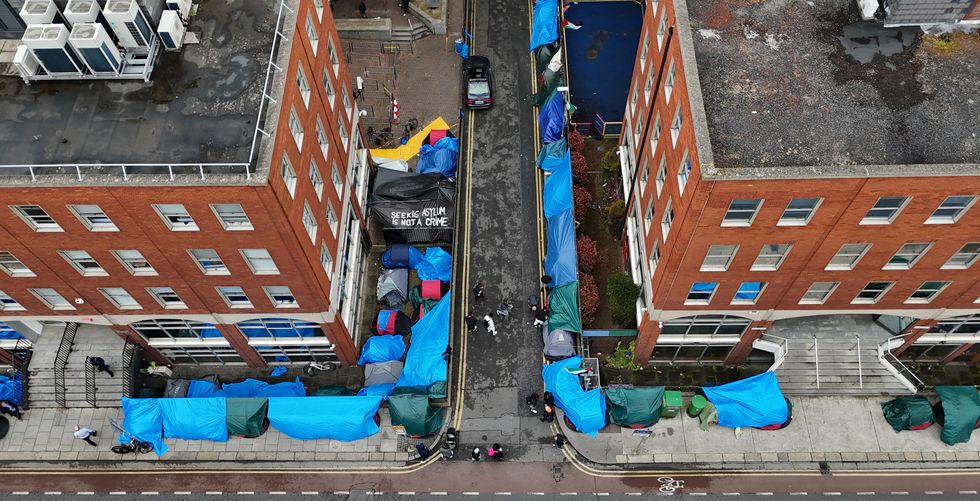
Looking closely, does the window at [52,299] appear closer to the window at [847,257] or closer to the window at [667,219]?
the window at [667,219]

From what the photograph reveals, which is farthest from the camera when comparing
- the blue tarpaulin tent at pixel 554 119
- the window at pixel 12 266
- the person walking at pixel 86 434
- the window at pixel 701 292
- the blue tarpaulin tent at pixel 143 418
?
the blue tarpaulin tent at pixel 554 119

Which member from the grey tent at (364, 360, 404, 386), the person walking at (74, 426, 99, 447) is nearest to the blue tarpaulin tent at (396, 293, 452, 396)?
the grey tent at (364, 360, 404, 386)

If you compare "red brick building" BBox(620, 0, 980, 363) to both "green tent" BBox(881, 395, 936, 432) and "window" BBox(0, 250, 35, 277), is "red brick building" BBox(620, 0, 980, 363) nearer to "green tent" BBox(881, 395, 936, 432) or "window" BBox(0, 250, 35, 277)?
"green tent" BBox(881, 395, 936, 432)

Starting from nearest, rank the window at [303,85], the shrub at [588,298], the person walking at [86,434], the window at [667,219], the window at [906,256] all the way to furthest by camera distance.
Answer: the window at [906,256] → the window at [303,85] → the window at [667,219] → the person walking at [86,434] → the shrub at [588,298]

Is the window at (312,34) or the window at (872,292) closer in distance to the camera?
the window at (872,292)

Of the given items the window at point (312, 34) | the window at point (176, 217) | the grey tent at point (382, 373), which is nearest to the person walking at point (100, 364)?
the grey tent at point (382, 373)

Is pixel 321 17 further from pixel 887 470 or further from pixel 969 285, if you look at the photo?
pixel 887 470

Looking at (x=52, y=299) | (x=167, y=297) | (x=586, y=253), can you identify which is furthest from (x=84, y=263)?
(x=586, y=253)

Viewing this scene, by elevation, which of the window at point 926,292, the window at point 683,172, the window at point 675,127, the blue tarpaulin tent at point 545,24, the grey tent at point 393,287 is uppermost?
the blue tarpaulin tent at point 545,24
